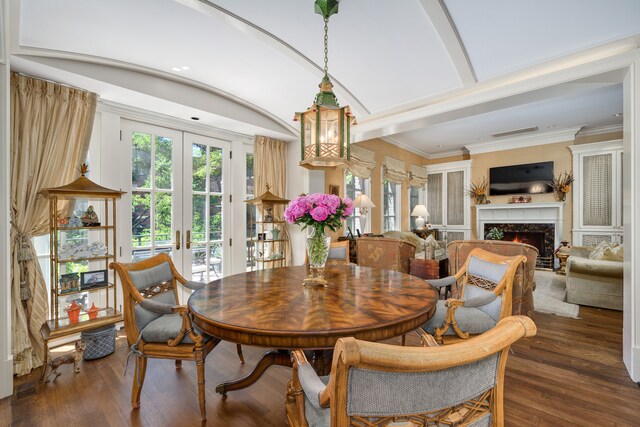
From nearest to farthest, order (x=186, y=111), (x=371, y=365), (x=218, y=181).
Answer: (x=371, y=365) → (x=186, y=111) → (x=218, y=181)

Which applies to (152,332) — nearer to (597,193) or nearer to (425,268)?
(425,268)

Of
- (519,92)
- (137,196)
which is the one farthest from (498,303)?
(137,196)

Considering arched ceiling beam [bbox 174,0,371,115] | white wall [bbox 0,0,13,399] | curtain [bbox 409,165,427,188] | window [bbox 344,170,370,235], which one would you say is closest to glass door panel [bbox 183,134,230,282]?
white wall [bbox 0,0,13,399]

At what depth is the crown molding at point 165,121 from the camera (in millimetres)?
2995

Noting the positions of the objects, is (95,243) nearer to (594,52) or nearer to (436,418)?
(436,418)

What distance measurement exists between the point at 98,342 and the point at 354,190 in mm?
4286

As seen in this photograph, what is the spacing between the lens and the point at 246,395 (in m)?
1.99

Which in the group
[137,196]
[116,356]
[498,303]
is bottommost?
[116,356]

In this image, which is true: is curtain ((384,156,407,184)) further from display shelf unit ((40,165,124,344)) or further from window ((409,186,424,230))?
display shelf unit ((40,165,124,344))

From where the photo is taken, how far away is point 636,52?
7.00ft

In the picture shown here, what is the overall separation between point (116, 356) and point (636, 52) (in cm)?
482

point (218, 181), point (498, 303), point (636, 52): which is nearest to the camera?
point (498, 303)

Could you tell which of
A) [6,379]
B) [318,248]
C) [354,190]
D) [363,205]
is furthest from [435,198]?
[6,379]

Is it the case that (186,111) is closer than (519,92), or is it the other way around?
(519,92)
